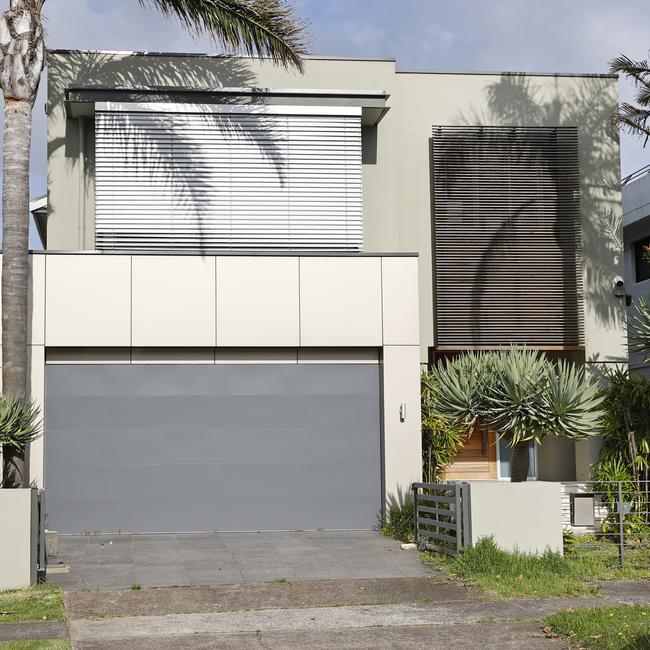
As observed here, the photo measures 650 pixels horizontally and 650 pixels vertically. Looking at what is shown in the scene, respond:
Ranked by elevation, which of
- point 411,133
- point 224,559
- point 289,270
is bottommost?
point 224,559

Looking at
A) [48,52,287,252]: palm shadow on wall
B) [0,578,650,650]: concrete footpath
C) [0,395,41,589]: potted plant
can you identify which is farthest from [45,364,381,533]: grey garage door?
[0,578,650,650]: concrete footpath

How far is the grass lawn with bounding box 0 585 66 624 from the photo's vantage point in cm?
1045

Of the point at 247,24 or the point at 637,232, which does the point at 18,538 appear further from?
the point at 637,232

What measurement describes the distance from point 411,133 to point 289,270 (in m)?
4.97

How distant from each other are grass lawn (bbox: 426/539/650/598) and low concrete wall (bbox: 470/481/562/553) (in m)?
0.23

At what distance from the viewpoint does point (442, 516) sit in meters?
14.9

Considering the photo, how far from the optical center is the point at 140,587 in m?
12.3

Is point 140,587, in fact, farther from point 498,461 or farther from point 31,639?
point 498,461

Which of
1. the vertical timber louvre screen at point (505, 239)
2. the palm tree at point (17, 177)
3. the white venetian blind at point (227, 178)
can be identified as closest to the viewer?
the palm tree at point (17, 177)

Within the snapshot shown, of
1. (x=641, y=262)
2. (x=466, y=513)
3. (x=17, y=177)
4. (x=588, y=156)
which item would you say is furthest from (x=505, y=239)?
(x=641, y=262)

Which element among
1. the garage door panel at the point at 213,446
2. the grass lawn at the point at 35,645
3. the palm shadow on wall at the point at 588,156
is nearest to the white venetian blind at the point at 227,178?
the palm shadow on wall at the point at 588,156

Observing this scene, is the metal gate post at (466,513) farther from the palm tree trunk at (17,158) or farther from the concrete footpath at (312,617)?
the palm tree trunk at (17,158)

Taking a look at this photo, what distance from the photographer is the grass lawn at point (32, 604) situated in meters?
10.4

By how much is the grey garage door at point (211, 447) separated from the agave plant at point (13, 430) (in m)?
3.03
